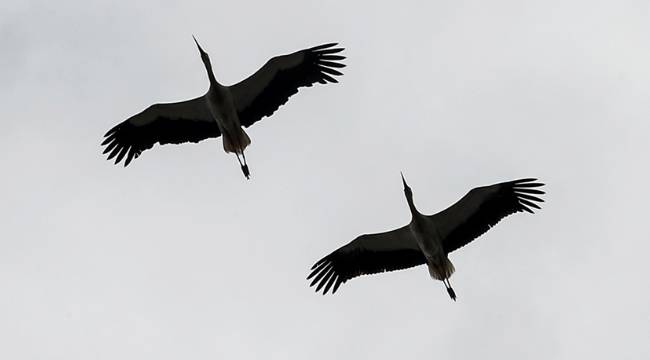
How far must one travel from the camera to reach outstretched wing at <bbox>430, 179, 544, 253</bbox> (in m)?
22.1

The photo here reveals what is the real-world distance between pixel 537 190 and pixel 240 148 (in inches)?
220

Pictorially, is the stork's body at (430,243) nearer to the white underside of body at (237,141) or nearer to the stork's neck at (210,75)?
the white underside of body at (237,141)

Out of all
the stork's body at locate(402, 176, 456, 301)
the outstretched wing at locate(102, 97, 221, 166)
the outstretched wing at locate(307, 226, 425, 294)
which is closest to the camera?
the stork's body at locate(402, 176, 456, 301)

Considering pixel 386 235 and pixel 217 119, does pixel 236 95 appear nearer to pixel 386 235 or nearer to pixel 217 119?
pixel 217 119

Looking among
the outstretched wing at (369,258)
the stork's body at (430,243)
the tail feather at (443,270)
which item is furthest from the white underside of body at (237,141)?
the tail feather at (443,270)

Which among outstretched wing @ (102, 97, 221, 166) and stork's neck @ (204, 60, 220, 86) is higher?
stork's neck @ (204, 60, 220, 86)

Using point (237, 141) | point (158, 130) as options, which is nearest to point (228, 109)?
point (237, 141)

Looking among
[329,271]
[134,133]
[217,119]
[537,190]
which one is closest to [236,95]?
[217,119]

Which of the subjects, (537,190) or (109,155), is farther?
(109,155)

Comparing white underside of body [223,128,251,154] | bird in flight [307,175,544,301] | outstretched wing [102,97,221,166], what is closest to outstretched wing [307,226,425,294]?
bird in flight [307,175,544,301]

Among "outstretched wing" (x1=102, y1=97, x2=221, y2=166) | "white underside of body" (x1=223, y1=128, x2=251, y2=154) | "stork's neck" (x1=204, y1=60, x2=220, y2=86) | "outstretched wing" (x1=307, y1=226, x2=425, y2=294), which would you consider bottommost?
"outstretched wing" (x1=307, y1=226, x2=425, y2=294)

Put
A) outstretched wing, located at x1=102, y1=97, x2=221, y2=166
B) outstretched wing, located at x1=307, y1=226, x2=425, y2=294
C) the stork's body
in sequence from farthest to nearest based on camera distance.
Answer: outstretched wing, located at x1=102, y1=97, x2=221, y2=166
outstretched wing, located at x1=307, y1=226, x2=425, y2=294
the stork's body

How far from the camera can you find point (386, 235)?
73.9ft

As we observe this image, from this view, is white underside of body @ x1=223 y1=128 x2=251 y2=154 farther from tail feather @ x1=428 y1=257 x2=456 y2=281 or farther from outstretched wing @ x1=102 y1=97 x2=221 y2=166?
tail feather @ x1=428 y1=257 x2=456 y2=281
